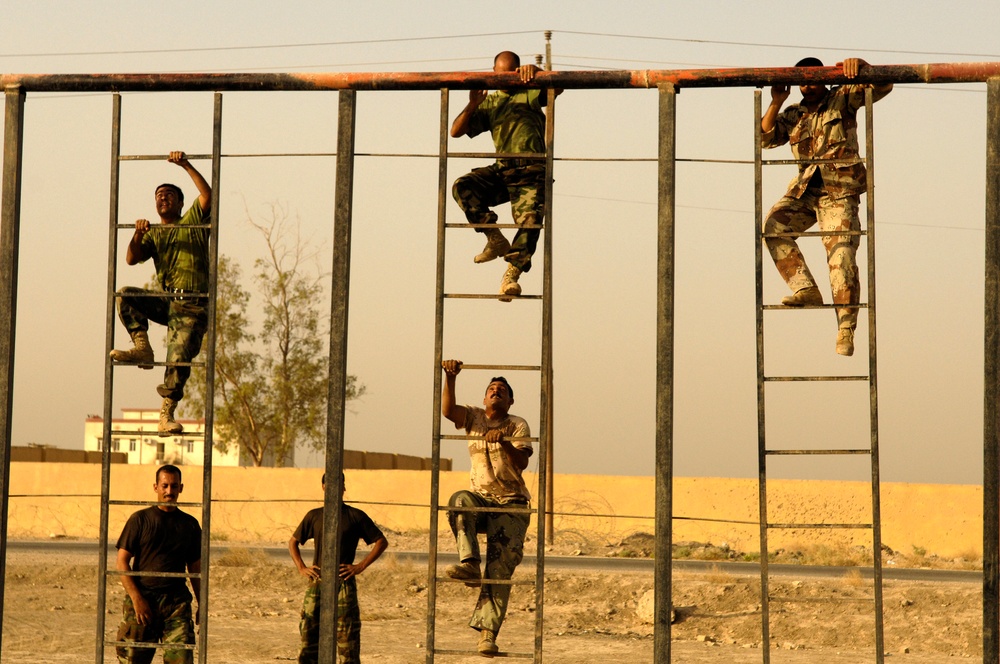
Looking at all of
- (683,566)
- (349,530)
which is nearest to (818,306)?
(349,530)

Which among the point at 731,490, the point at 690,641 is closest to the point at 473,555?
the point at 690,641

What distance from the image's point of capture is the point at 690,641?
52.8 feet

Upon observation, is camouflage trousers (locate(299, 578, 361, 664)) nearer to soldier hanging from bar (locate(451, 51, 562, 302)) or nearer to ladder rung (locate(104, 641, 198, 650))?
ladder rung (locate(104, 641, 198, 650))

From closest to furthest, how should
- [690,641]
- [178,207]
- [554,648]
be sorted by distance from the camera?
1. [178,207]
2. [554,648]
3. [690,641]

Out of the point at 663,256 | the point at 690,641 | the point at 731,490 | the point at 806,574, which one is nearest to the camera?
the point at 663,256

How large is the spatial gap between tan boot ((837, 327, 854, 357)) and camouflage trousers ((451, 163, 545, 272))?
2.17m

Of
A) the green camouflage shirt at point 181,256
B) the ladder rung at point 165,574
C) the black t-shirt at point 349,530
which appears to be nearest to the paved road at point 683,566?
the black t-shirt at point 349,530

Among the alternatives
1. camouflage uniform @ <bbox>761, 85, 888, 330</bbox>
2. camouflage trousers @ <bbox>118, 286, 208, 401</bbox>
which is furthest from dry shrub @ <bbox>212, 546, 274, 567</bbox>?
camouflage uniform @ <bbox>761, 85, 888, 330</bbox>

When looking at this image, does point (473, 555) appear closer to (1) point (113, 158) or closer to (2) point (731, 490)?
(1) point (113, 158)

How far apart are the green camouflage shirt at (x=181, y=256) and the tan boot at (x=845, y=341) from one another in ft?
14.4

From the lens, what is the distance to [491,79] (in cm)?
834

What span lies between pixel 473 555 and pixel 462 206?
7.93ft

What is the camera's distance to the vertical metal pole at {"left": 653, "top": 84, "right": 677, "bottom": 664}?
801cm

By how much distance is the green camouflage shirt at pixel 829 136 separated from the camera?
8.74 m
